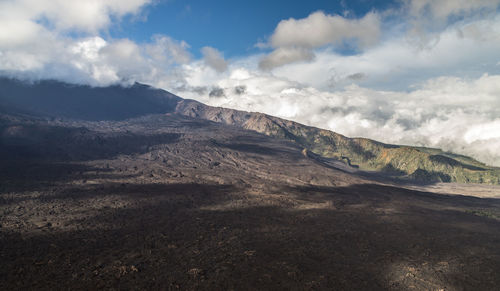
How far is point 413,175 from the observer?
630 feet

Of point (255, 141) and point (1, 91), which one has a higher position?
point (1, 91)

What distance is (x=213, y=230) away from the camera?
3666 cm

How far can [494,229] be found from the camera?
164 feet

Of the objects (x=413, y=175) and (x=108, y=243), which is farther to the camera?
(x=413, y=175)

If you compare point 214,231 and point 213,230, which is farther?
point 213,230

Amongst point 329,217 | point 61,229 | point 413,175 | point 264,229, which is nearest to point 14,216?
point 61,229

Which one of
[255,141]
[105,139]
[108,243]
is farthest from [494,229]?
[105,139]

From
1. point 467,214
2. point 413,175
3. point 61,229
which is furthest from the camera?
point 413,175

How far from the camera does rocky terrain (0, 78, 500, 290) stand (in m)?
24.5

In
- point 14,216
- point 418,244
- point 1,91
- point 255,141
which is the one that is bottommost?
point 14,216

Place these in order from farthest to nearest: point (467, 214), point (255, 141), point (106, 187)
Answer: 1. point (255, 141)
2. point (467, 214)
3. point (106, 187)

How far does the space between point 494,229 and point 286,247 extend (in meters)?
46.5

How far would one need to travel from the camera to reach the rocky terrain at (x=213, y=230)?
80.3 ft

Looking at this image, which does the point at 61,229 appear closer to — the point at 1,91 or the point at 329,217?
the point at 329,217
